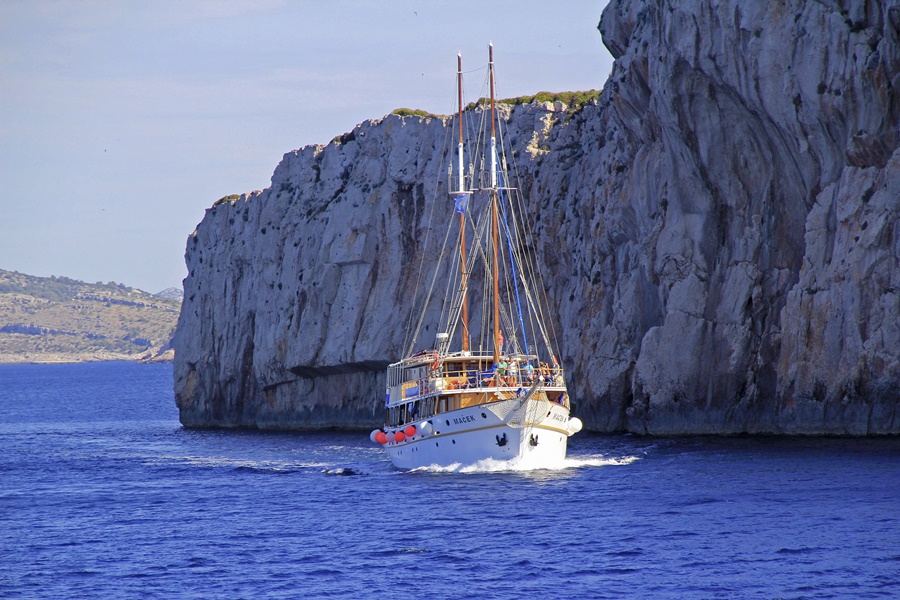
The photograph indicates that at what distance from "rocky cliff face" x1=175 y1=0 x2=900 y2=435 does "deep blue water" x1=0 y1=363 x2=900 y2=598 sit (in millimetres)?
4095

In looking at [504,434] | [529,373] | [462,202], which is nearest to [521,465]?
[504,434]

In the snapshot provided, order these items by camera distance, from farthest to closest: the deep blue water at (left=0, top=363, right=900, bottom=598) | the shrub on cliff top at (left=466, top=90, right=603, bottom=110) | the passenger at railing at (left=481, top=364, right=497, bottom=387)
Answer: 1. the shrub on cliff top at (left=466, top=90, right=603, bottom=110)
2. the passenger at railing at (left=481, top=364, right=497, bottom=387)
3. the deep blue water at (left=0, top=363, right=900, bottom=598)

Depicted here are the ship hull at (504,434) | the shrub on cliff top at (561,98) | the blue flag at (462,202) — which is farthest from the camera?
the shrub on cliff top at (561,98)

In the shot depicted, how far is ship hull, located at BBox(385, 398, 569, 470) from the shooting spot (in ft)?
181

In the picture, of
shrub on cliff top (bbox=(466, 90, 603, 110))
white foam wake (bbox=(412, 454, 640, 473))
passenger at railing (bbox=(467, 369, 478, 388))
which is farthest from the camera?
shrub on cliff top (bbox=(466, 90, 603, 110))

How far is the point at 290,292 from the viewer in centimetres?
10231

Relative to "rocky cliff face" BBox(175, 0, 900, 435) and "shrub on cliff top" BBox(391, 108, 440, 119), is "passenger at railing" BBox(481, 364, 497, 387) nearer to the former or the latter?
"rocky cliff face" BBox(175, 0, 900, 435)

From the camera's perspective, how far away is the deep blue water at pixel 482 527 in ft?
113

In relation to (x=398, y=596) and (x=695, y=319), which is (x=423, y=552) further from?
(x=695, y=319)

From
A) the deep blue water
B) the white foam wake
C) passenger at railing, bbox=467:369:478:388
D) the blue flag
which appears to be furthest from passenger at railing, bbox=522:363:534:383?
the blue flag

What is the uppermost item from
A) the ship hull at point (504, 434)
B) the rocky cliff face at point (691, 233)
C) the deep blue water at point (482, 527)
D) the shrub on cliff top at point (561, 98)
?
the shrub on cliff top at point (561, 98)

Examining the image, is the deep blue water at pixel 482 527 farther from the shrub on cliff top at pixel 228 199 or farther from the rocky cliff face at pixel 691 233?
the shrub on cliff top at pixel 228 199

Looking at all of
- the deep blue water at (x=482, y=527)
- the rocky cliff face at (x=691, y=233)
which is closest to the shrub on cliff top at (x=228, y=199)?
A: the rocky cliff face at (x=691, y=233)

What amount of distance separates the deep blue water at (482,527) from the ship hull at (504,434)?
1.24 m
